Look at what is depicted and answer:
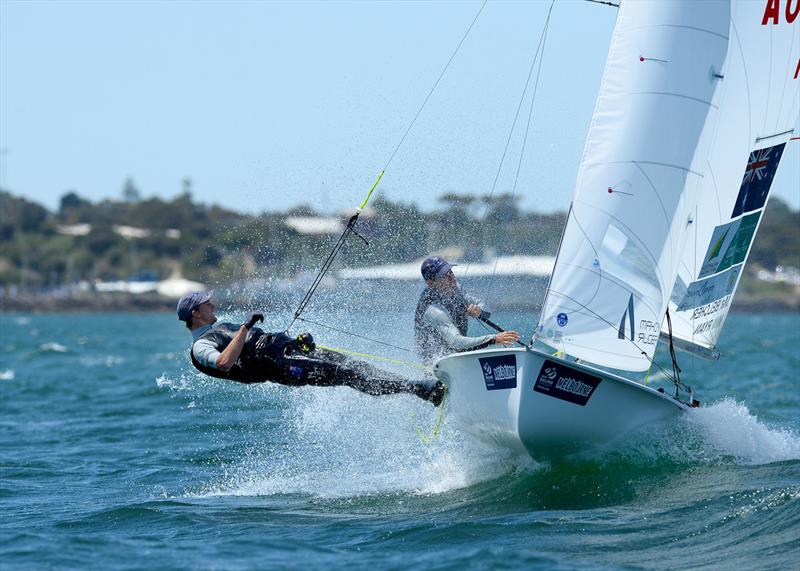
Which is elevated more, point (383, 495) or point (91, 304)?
point (383, 495)

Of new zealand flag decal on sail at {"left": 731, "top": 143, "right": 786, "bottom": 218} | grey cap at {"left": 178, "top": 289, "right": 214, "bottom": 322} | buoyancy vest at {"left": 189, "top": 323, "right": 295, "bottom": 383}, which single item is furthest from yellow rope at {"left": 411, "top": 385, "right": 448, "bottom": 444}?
new zealand flag decal on sail at {"left": 731, "top": 143, "right": 786, "bottom": 218}

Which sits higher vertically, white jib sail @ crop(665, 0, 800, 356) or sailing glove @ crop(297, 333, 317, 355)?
white jib sail @ crop(665, 0, 800, 356)

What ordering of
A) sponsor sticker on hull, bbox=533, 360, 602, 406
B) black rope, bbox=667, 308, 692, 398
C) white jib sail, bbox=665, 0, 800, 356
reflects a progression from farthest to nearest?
1. white jib sail, bbox=665, 0, 800, 356
2. black rope, bbox=667, 308, 692, 398
3. sponsor sticker on hull, bbox=533, 360, 602, 406

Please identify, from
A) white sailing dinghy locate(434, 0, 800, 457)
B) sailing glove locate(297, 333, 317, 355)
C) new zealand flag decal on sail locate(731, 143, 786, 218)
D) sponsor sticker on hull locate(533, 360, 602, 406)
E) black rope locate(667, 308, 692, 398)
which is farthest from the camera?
new zealand flag decal on sail locate(731, 143, 786, 218)

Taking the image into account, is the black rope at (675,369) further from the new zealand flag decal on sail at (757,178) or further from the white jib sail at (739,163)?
the new zealand flag decal on sail at (757,178)

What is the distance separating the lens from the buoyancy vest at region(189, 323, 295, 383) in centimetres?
849

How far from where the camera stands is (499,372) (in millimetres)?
7770

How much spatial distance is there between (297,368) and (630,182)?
265 cm

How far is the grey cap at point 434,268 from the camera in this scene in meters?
8.47

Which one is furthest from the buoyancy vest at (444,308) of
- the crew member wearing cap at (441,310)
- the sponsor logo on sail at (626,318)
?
the sponsor logo on sail at (626,318)

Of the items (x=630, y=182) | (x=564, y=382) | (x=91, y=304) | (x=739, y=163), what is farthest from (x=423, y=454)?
(x=91, y=304)

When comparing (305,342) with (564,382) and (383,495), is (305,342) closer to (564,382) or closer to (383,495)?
(383,495)

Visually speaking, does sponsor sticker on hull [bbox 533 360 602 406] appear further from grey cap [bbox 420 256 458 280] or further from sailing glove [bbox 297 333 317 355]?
sailing glove [bbox 297 333 317 355]

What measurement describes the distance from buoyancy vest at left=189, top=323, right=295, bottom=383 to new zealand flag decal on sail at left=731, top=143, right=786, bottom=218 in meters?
A: 3.65
